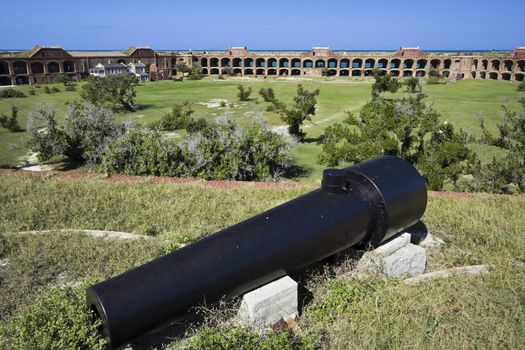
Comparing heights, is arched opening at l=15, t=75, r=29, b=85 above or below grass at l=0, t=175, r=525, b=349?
above

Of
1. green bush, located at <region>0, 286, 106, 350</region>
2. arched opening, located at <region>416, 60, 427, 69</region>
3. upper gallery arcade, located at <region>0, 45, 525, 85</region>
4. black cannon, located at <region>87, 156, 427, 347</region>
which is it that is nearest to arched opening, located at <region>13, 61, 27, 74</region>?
upper gallery arcade, located at <region>0, 45, 525, 85</region>

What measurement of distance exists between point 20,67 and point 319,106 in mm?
41640

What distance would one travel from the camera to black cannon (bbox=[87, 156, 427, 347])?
2.64 meters

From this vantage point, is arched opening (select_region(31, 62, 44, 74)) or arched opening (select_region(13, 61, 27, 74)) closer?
arched opening (select_region(13, 61, 27, 74))

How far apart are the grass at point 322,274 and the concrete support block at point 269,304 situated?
0.69 ft

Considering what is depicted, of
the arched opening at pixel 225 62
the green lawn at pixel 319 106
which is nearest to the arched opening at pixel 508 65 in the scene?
the green lawn at pixel 319 106

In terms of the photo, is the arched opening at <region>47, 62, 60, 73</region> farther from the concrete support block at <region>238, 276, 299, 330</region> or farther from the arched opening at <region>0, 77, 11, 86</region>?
the concrete support block at <region>238, 276, 299, 330</region>

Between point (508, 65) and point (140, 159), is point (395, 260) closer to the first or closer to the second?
point (140, 159)

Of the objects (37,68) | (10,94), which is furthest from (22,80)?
(10,94)

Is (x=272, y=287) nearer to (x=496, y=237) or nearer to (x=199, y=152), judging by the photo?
(x=496, y=237)

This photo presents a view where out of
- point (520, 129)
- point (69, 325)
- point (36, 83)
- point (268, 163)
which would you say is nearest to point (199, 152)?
point (268, 163)

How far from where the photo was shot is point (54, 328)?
9.46ft

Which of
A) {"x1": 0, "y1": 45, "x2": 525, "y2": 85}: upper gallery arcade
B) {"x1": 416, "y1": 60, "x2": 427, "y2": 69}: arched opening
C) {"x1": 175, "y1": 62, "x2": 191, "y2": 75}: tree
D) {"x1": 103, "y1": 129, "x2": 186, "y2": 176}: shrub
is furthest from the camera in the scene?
{"x1": 175, "y1": 62, "x2": 191, "y2": 75}: tree

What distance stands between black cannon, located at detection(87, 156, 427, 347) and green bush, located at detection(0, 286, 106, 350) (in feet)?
0.44
